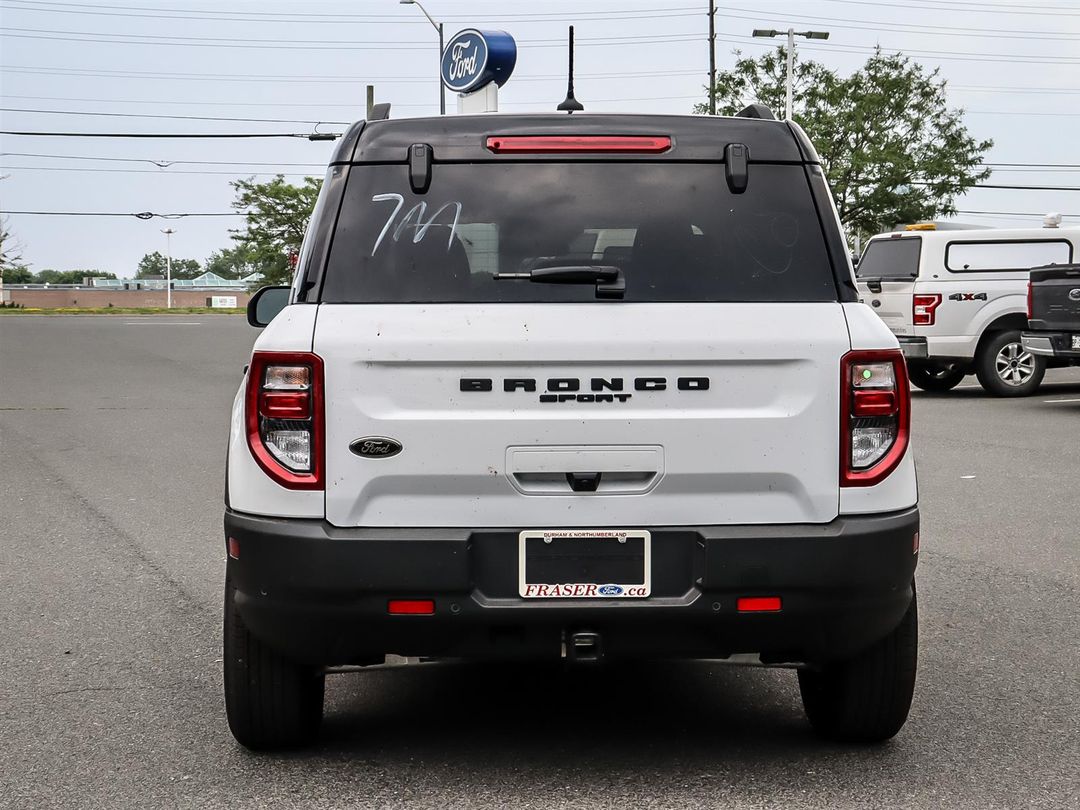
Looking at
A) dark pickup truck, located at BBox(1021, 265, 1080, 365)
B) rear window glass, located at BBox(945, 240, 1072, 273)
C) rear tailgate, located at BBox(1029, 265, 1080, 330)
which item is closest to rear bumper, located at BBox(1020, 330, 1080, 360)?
dark pickup truck, located at BBox(1021, 265, 1080, 365)

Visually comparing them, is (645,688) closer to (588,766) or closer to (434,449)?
(588,766)

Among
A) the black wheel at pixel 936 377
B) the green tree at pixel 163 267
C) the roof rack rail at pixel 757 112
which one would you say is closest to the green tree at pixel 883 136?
the black wheel at pixel 936 377

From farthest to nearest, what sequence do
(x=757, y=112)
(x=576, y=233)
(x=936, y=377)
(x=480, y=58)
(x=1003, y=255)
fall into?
(x=480, y=58) < (x=936, y=377) < (x=1003, y=255) < (x=757, y=112) < (x=576, y=233)

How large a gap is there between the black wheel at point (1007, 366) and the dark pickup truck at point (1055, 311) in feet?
4.13

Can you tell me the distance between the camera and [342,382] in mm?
3701

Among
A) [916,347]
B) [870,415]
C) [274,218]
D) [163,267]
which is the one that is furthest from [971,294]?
[163,267]

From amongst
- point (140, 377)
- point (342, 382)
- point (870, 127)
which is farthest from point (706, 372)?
point (870, 127)

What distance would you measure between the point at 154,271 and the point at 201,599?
633 feet

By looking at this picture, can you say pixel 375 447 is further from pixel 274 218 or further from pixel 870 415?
pixel 274 218

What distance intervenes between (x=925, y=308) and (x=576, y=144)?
13.9 m

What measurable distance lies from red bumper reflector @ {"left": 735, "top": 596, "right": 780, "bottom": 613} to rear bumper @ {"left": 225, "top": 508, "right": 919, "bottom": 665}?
0.02 meters

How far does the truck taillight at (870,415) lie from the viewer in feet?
12.3

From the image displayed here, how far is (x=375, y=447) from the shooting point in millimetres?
3709

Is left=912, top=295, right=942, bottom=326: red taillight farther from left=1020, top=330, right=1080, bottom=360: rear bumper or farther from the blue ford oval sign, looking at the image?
the blue ford oval sign
